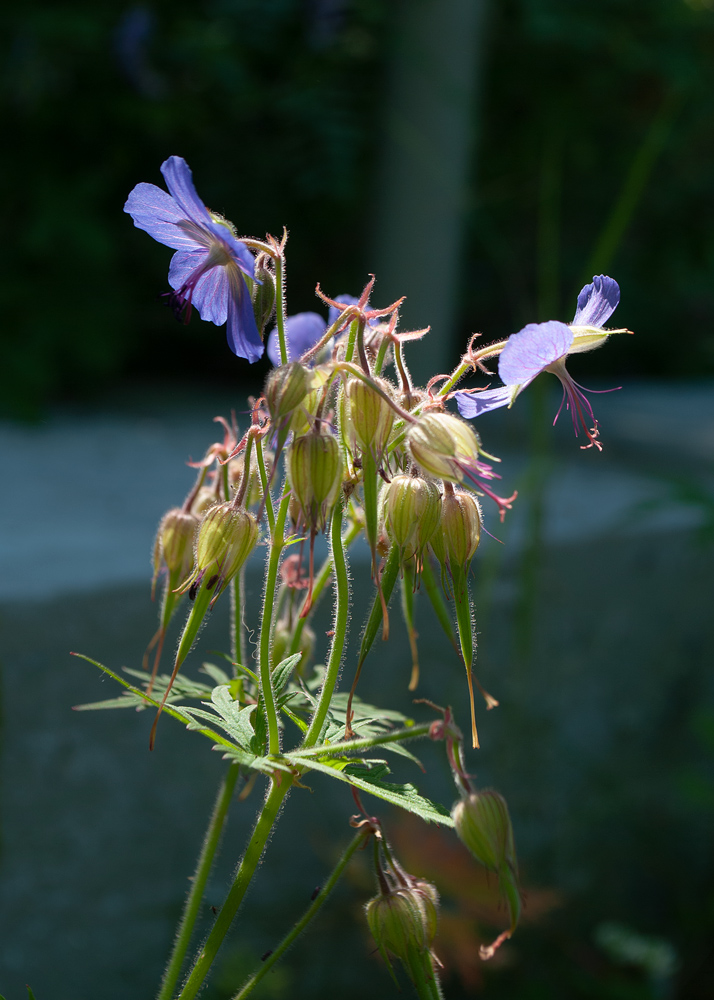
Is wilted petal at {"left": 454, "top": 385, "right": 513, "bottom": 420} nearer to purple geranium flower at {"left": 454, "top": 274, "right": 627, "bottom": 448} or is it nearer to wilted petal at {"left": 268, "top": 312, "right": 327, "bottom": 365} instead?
purple geranium flower at {"left": 454, "top": 274, "right": 627, "bottom": 448}

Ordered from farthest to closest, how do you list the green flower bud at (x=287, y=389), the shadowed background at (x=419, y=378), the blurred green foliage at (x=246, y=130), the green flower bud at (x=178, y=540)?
the blurred green foliage at (x=246, y=130) < the shadowed background at (x=419, y=378) < the green flower bud at (x=178, y=540) < the green flower bud at (x=287, y=389)

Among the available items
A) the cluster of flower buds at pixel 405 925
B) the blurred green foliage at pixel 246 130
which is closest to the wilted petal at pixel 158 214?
the cluster of flower buds at pixel 405 925

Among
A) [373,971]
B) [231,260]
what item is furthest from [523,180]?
[231,260]

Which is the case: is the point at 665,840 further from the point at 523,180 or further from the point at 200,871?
the point at 523,180

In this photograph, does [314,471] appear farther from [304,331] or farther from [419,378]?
[419,378]

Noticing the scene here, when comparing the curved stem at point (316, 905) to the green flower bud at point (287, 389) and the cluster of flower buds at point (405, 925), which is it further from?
the green flower bud at point (287, 389)

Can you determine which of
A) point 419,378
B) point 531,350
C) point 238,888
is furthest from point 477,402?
point 419,378

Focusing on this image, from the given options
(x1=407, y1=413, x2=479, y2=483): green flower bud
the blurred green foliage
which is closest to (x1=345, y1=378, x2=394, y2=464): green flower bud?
(x1=407, y1=413, x2=479, y2=483): green flower bud
